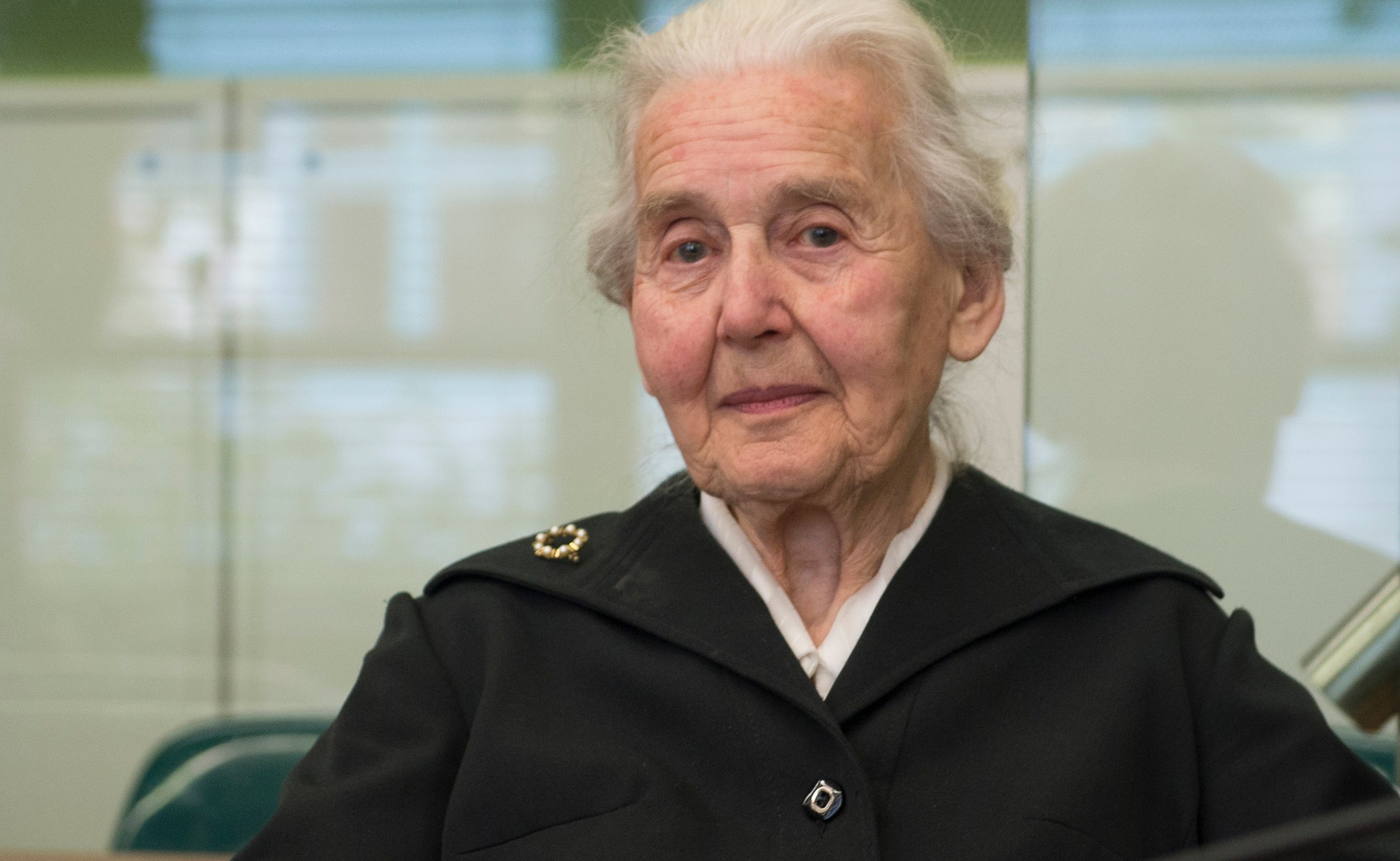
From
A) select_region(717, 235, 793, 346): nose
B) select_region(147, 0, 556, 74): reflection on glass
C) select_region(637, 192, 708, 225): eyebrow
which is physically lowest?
select_region(717, 235, 793, 346): nose

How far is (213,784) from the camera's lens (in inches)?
93.9

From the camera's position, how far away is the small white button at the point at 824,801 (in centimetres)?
149

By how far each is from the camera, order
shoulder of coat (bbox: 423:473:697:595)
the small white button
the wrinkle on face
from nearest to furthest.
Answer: the small white button → the wrinkle on face → shoulder of coat (bbox: 423:473:697:595)

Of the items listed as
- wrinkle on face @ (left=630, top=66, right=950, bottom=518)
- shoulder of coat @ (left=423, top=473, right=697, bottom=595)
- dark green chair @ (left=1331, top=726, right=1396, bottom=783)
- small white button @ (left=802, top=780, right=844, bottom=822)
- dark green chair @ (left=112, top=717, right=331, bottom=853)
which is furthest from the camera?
dark green chair @ (left=112, top=717, right=331, bottom=853)

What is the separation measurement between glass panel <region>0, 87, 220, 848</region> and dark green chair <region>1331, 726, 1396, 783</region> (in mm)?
1838

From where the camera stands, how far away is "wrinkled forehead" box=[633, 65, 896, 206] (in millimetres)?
1604

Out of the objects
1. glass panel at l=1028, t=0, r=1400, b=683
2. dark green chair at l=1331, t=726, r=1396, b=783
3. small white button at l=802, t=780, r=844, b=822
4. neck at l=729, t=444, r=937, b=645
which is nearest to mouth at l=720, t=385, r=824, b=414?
neck at l=729, t=444, r=937, b=645

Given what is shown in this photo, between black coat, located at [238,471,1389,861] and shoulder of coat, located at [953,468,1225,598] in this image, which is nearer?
black coat, located at [238,471,1389,861]

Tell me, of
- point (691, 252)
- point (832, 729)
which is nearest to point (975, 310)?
point (691, 252)

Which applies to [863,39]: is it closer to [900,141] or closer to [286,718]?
[900,141]

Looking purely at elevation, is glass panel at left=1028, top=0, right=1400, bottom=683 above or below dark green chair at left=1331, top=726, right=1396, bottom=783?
above

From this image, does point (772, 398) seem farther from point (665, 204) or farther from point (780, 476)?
point (665, 204)

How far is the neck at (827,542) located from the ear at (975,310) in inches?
5.6

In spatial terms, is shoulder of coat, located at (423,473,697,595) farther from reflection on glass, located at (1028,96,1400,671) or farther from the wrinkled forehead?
reflection on glass, located at (1028,96,1400,671)
